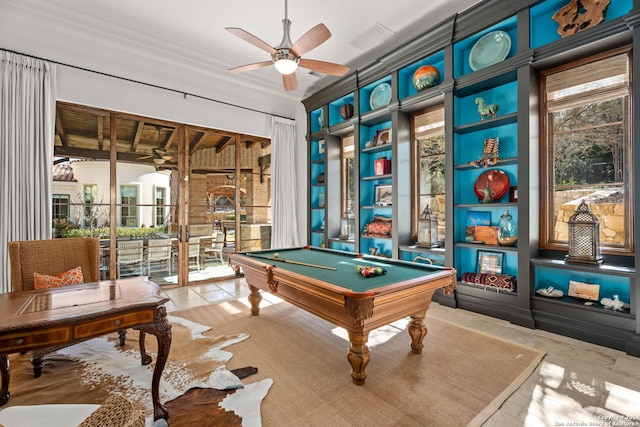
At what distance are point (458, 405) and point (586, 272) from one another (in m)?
1.97

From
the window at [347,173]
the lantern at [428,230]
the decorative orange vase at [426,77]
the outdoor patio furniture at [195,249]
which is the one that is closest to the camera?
the decorative orange vase at [426,77]

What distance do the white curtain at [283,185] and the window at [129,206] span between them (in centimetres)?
230

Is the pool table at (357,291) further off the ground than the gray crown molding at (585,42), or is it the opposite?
the gray crown molding at (585,42)

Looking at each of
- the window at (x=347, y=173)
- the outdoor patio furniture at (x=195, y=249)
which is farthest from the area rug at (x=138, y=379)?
the window at (x=347, y=173)

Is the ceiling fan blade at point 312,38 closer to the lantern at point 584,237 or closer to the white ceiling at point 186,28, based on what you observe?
the white ceiling at point 186,28

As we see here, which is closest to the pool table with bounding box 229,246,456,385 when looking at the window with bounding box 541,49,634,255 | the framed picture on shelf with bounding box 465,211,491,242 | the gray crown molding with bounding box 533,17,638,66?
the framed picture on shelf with bounding box 465,211,491,242

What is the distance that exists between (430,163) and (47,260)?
176 inches

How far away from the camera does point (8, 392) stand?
6.51 ft

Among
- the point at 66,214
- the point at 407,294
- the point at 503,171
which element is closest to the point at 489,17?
the point at 503,171

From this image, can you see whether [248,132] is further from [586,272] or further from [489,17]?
[586,272]

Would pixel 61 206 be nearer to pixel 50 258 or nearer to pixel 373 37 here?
pixel 50 258

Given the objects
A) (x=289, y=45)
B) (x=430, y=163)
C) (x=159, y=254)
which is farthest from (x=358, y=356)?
(x=159, y=254)

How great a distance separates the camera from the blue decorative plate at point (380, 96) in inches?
183

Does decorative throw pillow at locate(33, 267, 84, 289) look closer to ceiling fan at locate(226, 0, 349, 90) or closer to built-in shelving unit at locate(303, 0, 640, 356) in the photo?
ceiling fan at locate(226, 0, 349, 90)
